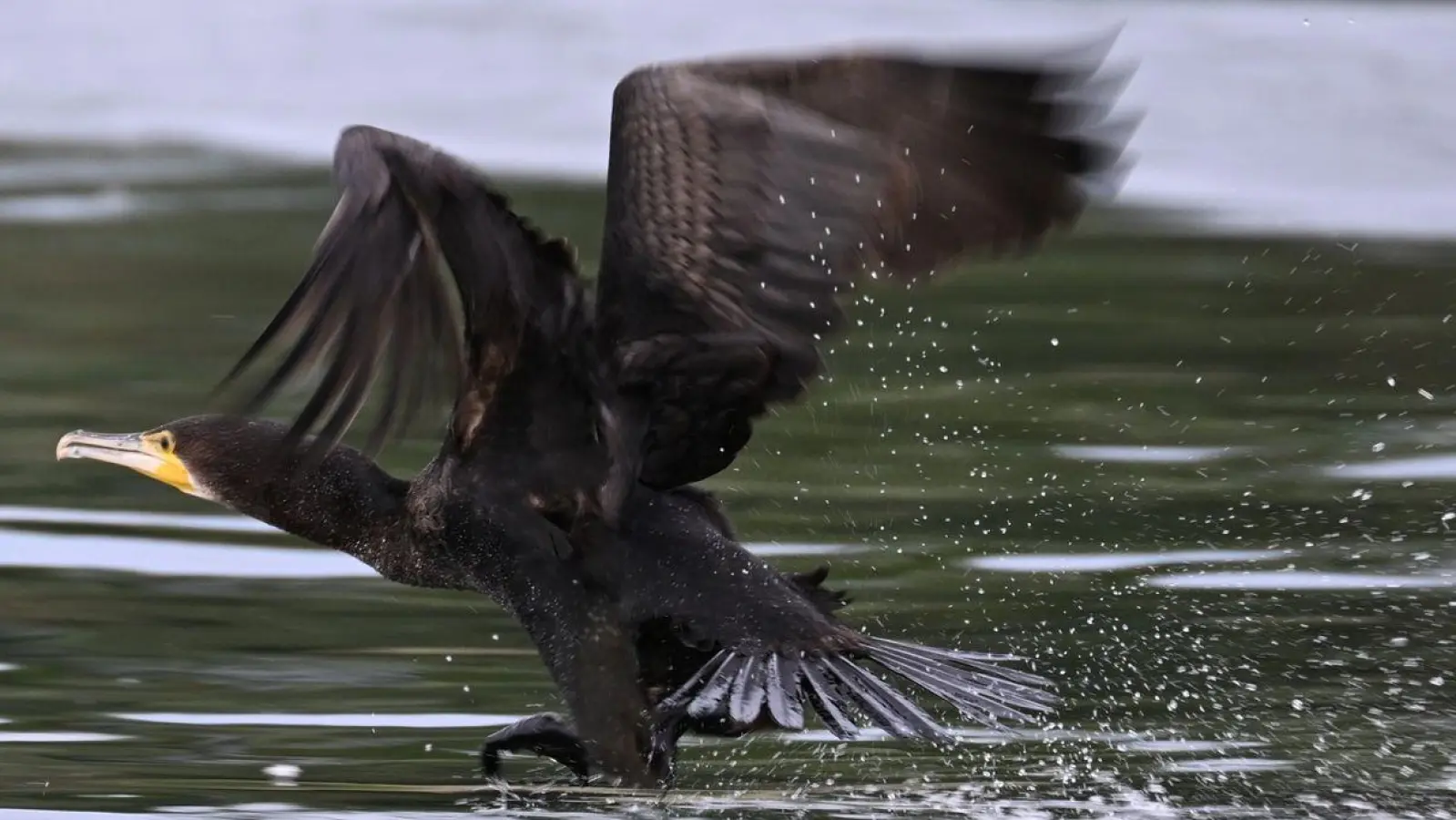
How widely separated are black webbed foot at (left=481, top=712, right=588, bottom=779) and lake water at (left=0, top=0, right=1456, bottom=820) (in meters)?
0.10

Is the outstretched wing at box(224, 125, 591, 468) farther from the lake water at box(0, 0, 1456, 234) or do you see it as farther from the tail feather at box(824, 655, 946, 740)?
the lake water at box(0, 0, 1456, 234)

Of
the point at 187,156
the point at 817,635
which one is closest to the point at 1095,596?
the point at 817,635

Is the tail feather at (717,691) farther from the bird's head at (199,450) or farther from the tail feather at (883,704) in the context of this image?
the bird's head at (199,450)

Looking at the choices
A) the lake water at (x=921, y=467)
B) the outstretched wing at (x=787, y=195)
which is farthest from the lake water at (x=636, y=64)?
the outstretched wing at (x=787, y=195)

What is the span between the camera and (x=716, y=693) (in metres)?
5.79

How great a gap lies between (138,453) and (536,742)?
4.12 ft

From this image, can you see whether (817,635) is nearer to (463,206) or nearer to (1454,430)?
(463,206)

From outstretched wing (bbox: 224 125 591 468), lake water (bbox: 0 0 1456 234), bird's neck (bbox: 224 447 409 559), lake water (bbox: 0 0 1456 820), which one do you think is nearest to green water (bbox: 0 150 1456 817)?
lake water (bbox: 0 0 1456 820)

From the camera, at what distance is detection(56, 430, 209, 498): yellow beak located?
654cm

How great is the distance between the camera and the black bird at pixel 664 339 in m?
5.45

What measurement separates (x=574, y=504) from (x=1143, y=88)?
8.78m

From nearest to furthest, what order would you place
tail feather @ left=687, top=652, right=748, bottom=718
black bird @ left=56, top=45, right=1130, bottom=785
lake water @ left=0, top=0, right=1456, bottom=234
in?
1. black bird @ left=56, top=45, right=1130, bottom=785
2. tail feather @ left=687, top=652, right=748, bottom=718
3. lake water @ left=0, top=0, right=1456, bottom=234

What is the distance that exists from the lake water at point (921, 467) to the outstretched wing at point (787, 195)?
895 mm

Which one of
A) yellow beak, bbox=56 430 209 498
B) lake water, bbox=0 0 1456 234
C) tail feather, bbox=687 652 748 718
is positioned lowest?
tail feather, bbox=687 652 748 718
